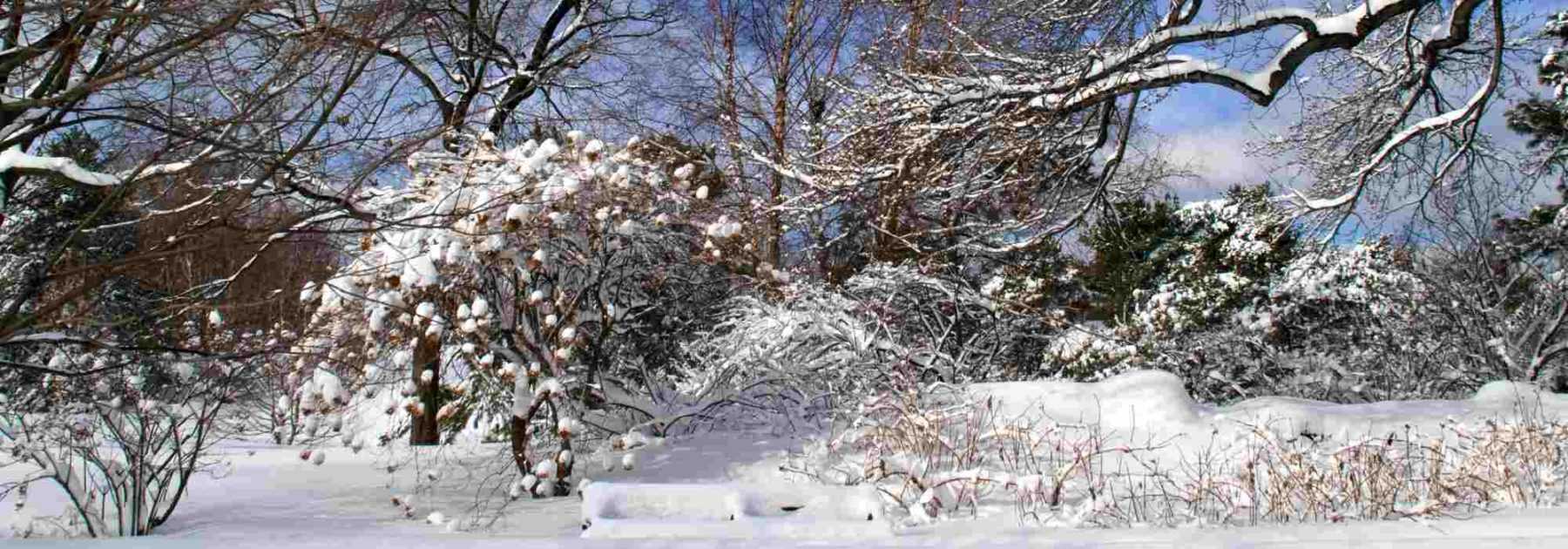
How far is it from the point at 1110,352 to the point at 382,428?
7.96 meters

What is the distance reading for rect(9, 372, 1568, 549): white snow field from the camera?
301cm

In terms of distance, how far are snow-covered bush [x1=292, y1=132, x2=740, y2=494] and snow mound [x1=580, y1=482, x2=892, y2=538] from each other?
174cm

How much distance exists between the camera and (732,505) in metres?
3.72

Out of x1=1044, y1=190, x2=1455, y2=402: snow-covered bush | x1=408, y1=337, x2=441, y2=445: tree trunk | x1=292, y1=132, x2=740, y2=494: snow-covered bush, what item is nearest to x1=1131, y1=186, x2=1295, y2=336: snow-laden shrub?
x1=1044, y1=190, x2=1455, y2=402: snow-covered bush

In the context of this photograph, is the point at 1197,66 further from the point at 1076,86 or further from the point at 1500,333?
the point at 1500,333

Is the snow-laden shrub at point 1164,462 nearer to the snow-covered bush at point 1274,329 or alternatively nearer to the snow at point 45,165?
the snow at point 45,165

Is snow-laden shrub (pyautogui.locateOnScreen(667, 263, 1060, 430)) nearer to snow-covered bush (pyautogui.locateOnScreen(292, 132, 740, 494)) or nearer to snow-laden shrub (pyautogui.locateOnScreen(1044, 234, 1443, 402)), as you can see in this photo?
snow-covered bush (pyautogui.locateOnScreen(292, 132, 740, 494))

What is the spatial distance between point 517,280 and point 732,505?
2.61 meters

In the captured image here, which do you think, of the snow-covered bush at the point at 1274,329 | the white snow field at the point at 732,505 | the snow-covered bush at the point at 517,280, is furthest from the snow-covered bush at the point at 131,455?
the snow-covered bush at the point at 1274,329

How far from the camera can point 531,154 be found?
5965mm

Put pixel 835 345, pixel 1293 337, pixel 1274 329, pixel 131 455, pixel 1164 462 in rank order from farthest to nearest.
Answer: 1. pixel 1293 337
2. pixel 1274 329
3. pixel 835 345
4. pixel 1164 462
5. pixel 131 455

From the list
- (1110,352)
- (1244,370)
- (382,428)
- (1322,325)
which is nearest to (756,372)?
(382,428)

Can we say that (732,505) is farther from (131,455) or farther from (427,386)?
(427,386)

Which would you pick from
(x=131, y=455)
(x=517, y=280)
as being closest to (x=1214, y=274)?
(x=517, y=280)
